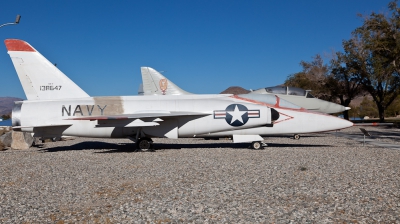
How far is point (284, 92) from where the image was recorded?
1636 centimetres

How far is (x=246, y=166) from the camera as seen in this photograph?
9.20 meters

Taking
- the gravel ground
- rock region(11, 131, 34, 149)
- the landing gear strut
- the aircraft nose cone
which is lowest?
the gravel ground

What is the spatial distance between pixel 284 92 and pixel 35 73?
11.7 metres

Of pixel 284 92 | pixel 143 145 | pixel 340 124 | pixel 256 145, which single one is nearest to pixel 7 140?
pixel 143 145

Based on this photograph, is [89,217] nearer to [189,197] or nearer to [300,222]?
[189,197]

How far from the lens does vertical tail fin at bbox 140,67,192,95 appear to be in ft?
71.9

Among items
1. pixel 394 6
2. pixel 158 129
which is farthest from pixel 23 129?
pixel 394 6

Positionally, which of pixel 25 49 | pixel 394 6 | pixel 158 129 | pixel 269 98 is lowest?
pixel 158 129

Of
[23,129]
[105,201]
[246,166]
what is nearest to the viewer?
[105,201]

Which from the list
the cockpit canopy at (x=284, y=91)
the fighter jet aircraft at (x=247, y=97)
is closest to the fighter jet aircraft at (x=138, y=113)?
the fighter jet aircraft at (x=247, y=97)

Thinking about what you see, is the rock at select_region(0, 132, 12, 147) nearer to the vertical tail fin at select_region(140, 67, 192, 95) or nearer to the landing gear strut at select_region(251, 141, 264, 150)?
the vertical tail fin at select_region(140, 67, 192, 95)

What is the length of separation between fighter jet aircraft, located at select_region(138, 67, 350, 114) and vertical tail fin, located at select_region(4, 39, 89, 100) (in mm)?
8792

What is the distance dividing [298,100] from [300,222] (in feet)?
42.7

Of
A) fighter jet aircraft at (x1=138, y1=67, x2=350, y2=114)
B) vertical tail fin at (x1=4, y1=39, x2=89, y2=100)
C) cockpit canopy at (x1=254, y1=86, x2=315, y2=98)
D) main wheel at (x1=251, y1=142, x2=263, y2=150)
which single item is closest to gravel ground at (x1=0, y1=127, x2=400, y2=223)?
main wheel at (x1=251, y1=142, x2=263, y2=150)
